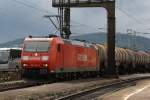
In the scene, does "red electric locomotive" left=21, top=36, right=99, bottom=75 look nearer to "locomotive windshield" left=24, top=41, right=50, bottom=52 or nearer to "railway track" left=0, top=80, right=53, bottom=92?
"locomotive windshield" left=24, top=41, right=50, bottom=52

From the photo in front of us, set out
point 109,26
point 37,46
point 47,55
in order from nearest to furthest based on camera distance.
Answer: point 47,55 < point 37,46 < point 109,26

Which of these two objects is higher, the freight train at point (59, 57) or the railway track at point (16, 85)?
the freight train at point (59, 57)

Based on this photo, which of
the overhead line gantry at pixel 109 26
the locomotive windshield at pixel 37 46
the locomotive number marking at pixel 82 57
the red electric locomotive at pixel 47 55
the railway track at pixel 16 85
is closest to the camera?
the railway track at pixel 16 85

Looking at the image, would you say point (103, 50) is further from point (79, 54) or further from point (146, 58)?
point (146, 58)

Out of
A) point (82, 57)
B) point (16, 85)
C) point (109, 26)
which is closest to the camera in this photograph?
point (16, 85)

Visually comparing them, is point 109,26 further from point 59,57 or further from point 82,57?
point 59,57

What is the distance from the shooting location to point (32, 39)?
34562mm

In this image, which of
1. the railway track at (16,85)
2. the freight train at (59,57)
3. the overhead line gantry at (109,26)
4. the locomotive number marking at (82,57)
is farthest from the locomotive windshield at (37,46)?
the overhead line gantry at (109,26)

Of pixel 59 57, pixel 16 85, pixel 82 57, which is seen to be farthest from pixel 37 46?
pixel 82 57

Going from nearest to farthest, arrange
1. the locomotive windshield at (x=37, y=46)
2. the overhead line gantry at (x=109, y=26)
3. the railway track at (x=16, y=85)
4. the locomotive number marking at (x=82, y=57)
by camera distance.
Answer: the railway track at (x=16, y=85)
the locomotive windshield at (x=37, y=46)
the locomotive number marking at (x=82, y=57)
the overhead line gantry at (x=109, y=26)

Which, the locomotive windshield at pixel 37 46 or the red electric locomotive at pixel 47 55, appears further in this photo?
the locomotive windshield at pixel 37 46

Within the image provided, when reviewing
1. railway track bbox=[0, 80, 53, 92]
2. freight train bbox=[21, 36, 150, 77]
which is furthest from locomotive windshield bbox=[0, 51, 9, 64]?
railway track bbox=[0, 80, 53, 92]

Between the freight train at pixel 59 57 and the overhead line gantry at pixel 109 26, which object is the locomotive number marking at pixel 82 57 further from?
the overhead line gantry at pixel 109 26

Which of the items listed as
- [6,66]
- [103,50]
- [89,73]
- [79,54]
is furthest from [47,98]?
[103,50]
